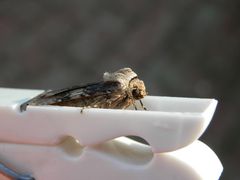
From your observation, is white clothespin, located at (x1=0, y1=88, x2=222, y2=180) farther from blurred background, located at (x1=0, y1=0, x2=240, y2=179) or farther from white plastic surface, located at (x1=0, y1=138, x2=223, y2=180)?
blurred background, located at (x1=0, y1=0, x2=240, y2=179)

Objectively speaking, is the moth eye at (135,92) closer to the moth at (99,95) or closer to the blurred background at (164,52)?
the moth at (99,95)

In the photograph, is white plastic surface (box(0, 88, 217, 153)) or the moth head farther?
the moth head

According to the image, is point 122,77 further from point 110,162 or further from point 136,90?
point 110,162

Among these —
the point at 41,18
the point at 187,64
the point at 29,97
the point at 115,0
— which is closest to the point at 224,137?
the point at 187,64

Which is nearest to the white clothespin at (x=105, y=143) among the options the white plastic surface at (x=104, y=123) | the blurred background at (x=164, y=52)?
the white plastic surface at (x=104, y=123)

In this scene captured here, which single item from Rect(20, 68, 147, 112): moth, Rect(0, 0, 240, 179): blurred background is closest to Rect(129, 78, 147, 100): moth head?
Rect(20, 68, 147, 112): moth

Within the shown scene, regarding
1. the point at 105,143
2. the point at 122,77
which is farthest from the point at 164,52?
the point at 105,143

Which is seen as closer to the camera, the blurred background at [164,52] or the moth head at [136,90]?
the moth head at [136,90]

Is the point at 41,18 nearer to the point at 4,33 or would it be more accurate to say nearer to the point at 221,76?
the point at 4,33

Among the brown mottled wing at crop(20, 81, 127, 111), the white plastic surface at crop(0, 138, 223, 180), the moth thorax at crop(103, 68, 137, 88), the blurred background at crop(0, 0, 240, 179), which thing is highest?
the blurred background at crop(0, 0, 240, 179)

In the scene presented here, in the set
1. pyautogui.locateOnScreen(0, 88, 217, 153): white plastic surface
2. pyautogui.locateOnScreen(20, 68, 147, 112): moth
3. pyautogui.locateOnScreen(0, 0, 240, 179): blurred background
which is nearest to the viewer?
pyautogui.locateOnScreen(0, 88, 217, 153): white plastic surface
